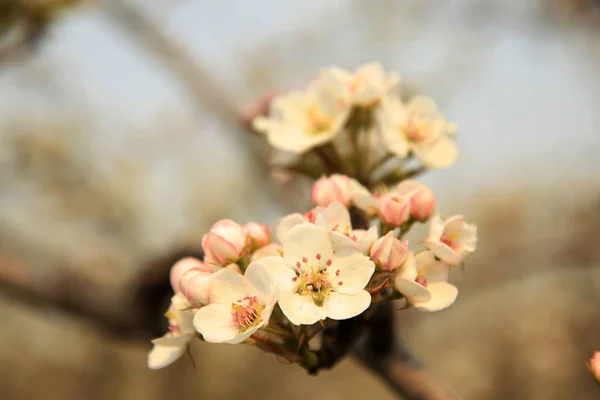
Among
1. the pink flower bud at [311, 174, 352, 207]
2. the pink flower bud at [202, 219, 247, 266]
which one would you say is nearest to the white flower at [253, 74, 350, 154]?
the pink flower bud at [311, 174, 352, 207]

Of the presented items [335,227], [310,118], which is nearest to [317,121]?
[310,118]

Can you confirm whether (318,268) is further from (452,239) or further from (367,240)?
(452,239)

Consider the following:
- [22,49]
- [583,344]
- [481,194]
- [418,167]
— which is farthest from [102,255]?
[583,344]

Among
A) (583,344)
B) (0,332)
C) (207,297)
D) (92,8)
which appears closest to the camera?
(207,297)

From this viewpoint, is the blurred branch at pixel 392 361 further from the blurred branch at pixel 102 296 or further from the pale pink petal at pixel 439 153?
the blurred branch at pixel 102 296

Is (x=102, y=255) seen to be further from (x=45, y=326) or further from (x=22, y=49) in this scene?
(x=22, y=49)

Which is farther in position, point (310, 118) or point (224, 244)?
point (310, 118)

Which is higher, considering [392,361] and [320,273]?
[320,273]
